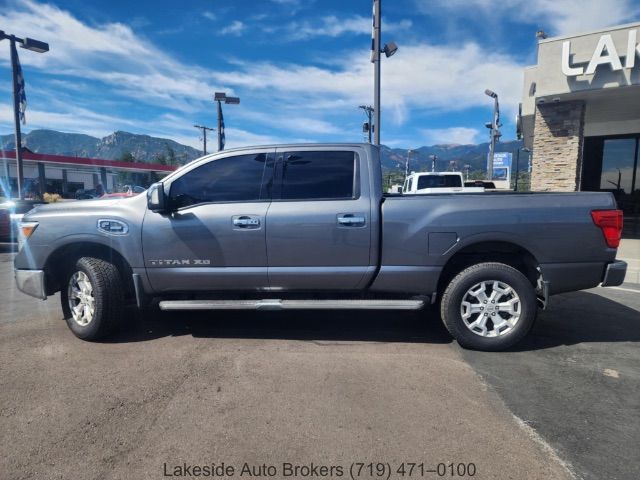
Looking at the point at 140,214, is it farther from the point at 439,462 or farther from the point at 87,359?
the point at 439,462

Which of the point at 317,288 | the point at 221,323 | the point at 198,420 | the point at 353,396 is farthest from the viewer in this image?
the point at 221,323

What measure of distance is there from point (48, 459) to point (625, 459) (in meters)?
3.37

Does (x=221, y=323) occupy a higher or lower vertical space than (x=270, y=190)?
lower

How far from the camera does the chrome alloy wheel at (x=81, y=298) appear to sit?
444 cm

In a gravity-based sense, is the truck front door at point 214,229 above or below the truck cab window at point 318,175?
below

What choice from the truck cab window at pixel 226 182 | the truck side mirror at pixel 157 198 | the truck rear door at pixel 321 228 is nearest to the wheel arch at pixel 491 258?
the truck rear door at pixel 321 228

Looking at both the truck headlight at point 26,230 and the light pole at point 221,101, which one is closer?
the truck headlight at point 26,230

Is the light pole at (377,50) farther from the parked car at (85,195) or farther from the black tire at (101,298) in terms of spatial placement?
the parked car at (85,195)

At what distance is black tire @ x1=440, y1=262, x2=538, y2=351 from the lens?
13.3ft

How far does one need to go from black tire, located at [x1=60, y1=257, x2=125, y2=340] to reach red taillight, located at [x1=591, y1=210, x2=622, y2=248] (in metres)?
4.65

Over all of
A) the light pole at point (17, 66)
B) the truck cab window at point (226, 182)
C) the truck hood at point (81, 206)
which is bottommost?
the truck hood at point (81, 206)

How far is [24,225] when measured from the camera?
15.1 feet

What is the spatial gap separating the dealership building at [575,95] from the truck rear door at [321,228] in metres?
8.44

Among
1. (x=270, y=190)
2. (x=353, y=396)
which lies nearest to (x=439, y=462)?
(x=353, y=396)
